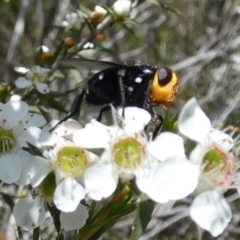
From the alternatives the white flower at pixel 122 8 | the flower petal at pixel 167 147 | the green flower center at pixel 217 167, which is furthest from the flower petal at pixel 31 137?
the white flower at pixel 122 8

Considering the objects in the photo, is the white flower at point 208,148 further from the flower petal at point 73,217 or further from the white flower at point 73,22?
the white flower at point 73,22

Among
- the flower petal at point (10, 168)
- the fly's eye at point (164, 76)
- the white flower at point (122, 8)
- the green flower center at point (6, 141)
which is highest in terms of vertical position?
the fly's eye at point (164, 76)

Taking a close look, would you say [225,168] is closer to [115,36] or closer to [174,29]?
[115,36]

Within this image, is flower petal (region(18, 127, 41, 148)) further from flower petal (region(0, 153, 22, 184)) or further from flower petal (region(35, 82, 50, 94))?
flower petal (region(35, 82, 50, 94))

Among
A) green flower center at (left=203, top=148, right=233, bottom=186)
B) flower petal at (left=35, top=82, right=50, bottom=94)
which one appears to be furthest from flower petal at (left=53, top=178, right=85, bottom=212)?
flower petal at (left=35, top=82, right=50, bottom=94)

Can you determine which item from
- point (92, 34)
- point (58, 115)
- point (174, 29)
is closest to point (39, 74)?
point (92, 34)

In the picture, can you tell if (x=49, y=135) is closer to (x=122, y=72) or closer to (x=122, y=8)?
(x=122, y=72)

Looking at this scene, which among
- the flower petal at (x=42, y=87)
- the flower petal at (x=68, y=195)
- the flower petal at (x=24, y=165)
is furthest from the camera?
the flower petal at (x=42, y=87)

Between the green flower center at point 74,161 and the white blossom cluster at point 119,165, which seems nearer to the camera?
the white blossom cluster at point 119,165
